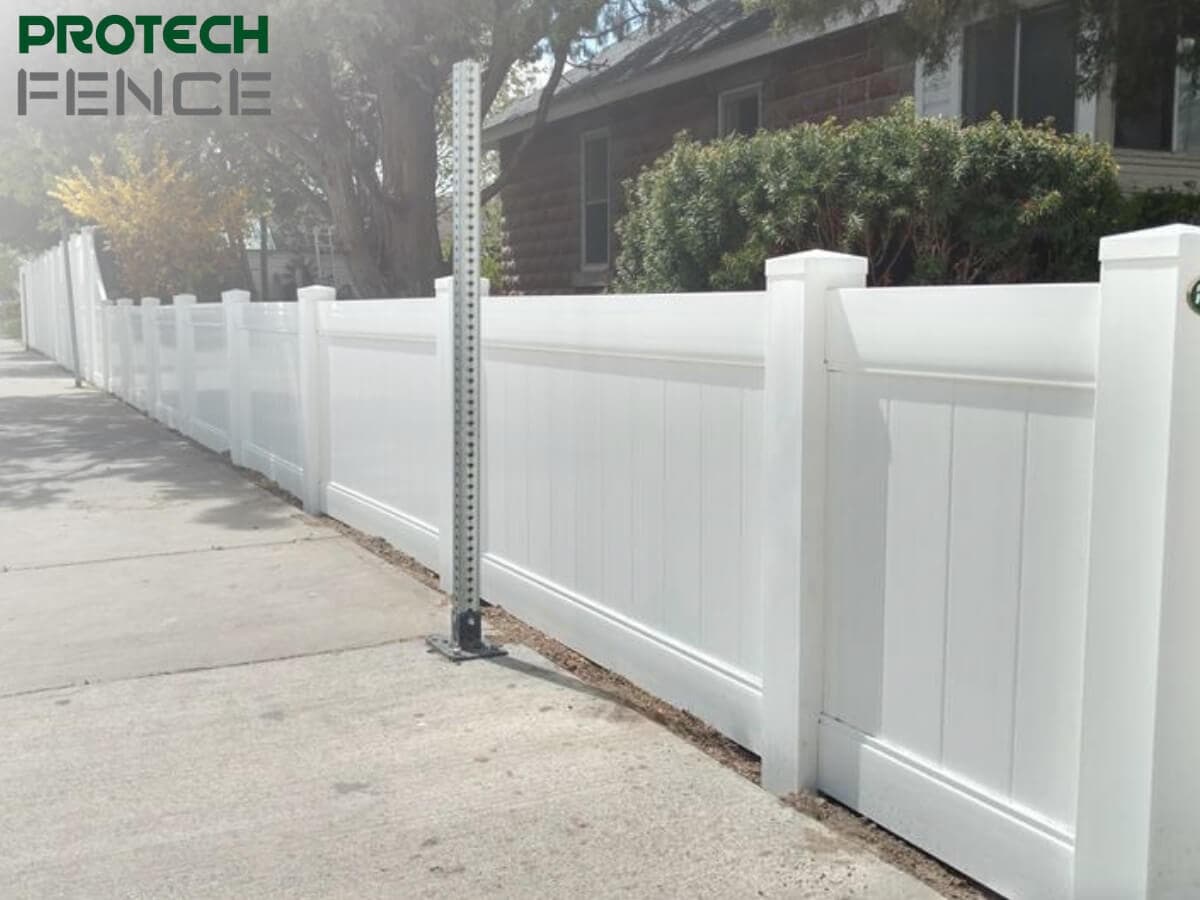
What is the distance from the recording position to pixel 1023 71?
9516 mm

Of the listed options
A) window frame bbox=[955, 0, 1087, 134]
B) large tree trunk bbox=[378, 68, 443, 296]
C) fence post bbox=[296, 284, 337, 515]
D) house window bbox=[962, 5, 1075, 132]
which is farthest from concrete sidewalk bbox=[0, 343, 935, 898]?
large tree trunk bbox=[378, 68, 443, 296]

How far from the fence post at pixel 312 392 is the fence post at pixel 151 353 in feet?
24.6

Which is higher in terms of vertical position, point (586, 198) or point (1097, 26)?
point (1097, 26)

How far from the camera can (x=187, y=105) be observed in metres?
13.3

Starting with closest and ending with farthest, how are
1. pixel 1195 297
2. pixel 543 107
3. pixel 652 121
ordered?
1. pixel 1195 297
2. pixel 652 121
3. pixel 543 107

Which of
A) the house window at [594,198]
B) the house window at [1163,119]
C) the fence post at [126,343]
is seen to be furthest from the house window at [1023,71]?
the fence post at [126,343]

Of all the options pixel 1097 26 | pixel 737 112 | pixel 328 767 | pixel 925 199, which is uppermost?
pixel 737 112

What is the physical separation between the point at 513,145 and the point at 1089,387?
15.5 metres

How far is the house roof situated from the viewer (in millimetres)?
11633

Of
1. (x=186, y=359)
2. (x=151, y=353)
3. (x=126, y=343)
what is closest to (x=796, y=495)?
(x=186, y=359)

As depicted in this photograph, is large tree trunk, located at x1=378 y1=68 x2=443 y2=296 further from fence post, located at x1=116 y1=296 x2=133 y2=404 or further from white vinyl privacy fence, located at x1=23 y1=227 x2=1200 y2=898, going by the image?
white vinyl privacy fence, located at x1=23 y1=227 x2=1200 y2=898

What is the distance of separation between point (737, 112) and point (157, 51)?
570 centimetres

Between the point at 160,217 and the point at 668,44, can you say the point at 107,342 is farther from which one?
the point at 668,44

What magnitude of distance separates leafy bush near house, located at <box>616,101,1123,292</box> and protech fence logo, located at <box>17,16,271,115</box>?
6455 mm
